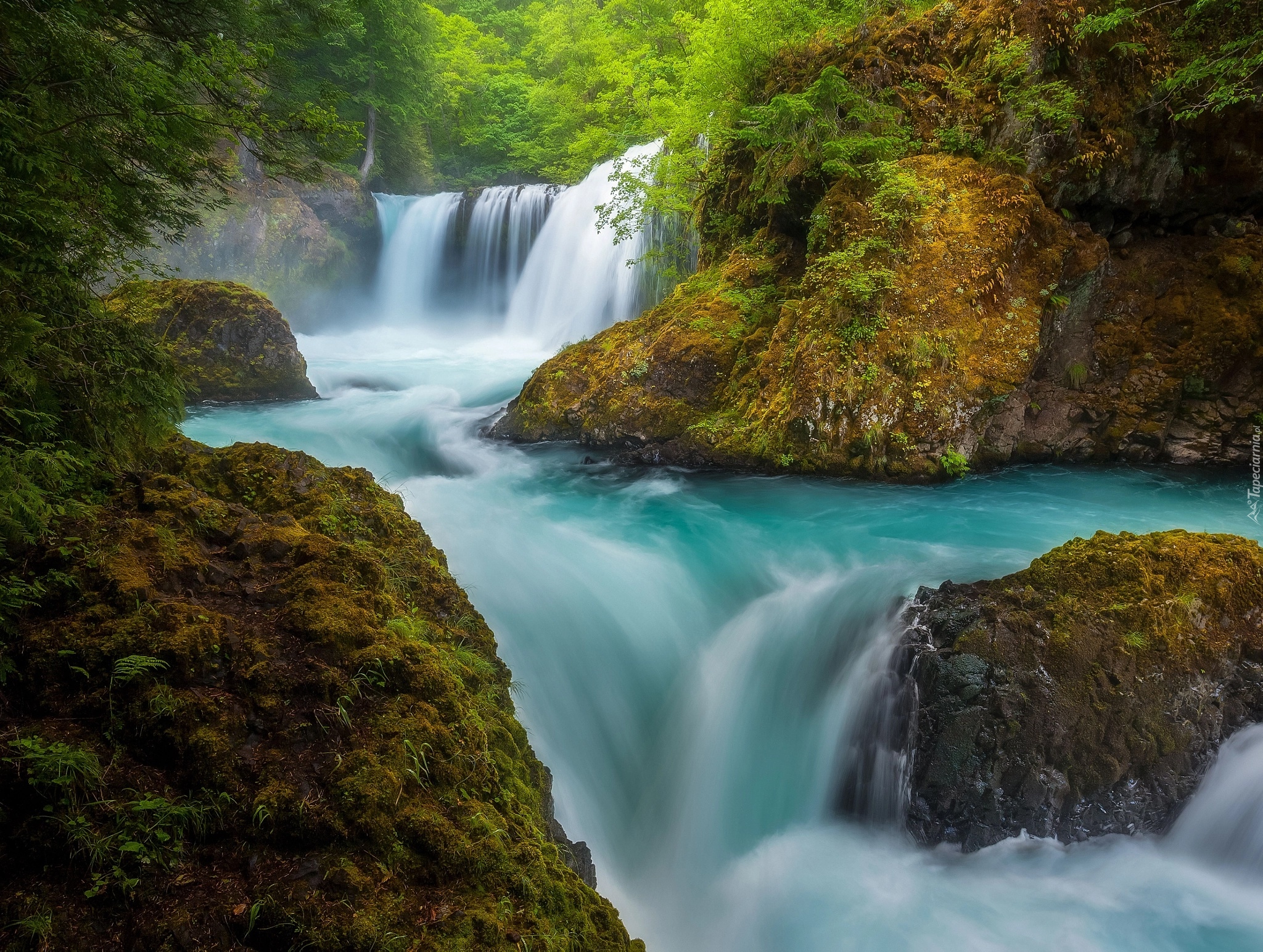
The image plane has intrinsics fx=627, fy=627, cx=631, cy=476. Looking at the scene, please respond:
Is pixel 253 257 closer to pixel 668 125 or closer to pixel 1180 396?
pixel 668 125

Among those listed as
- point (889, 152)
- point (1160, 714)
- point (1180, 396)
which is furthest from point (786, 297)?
point (1160, 714)

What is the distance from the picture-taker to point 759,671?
498 centimetres

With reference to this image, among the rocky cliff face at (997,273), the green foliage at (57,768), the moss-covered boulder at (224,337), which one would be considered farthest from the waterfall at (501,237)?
the green foliage at (57,768)

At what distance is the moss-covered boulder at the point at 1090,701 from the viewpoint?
361cm

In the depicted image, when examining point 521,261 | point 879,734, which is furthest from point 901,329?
point 521,261

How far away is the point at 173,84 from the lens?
3021 mm

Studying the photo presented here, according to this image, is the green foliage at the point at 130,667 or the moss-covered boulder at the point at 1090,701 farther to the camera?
the moss-covered boulder at the point at 1090,701

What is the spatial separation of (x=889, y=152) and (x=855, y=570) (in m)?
5.30

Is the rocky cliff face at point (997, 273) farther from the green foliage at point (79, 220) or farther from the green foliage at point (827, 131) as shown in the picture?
→ the green foliage at point (79, 220)

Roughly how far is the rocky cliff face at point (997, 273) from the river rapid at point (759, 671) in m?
0.60

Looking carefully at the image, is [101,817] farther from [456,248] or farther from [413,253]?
[413,253]

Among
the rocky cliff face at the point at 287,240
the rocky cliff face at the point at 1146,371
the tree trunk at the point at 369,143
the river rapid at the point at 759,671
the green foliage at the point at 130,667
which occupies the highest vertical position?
the tree trunk at the point at 369,143

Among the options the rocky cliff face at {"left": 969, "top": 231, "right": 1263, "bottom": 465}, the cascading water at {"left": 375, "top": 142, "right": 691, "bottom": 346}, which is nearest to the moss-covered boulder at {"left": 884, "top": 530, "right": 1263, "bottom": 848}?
the rocky cliff face at {"left": 969, "top": 231, "right": 1263, "bottom": 465}

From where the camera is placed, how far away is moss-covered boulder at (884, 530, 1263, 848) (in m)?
3.61
